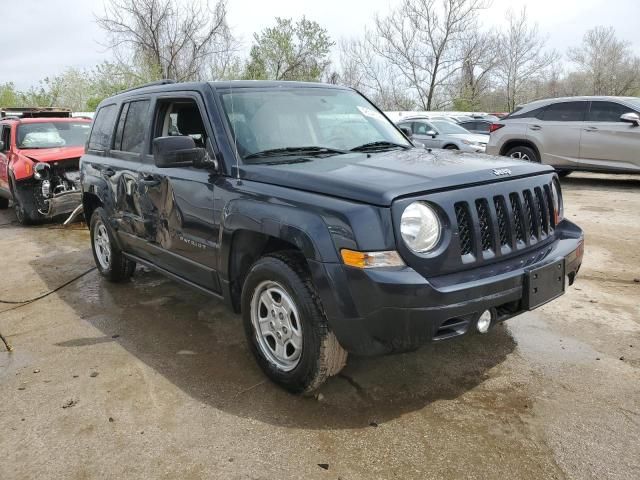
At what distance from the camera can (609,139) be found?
400 inches

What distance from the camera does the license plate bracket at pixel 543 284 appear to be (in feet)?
9.21

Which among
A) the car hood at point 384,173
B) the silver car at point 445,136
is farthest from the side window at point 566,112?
the car hood at point 384,173

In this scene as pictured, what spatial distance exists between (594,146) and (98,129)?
29.3ft

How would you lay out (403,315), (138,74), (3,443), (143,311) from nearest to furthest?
(403,315) → (3,443) → (143,311) → (138,74)

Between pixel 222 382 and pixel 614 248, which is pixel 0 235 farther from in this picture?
pixel 614 248

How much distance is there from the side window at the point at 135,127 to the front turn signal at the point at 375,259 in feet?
8.35

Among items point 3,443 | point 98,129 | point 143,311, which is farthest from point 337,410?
point 98,129

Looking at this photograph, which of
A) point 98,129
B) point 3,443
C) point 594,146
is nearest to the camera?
point 3,443

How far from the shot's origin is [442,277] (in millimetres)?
2627

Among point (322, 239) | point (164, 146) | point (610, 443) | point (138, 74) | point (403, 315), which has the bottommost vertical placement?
point (610, 443)

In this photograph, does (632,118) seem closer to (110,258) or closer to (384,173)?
(384,173)

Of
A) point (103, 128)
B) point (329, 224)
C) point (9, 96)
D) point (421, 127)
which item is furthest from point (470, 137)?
point (9, 96)

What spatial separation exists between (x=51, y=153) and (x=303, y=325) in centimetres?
741

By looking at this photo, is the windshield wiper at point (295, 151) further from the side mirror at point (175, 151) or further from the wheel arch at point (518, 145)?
the wheel arch at point (518, 145)
